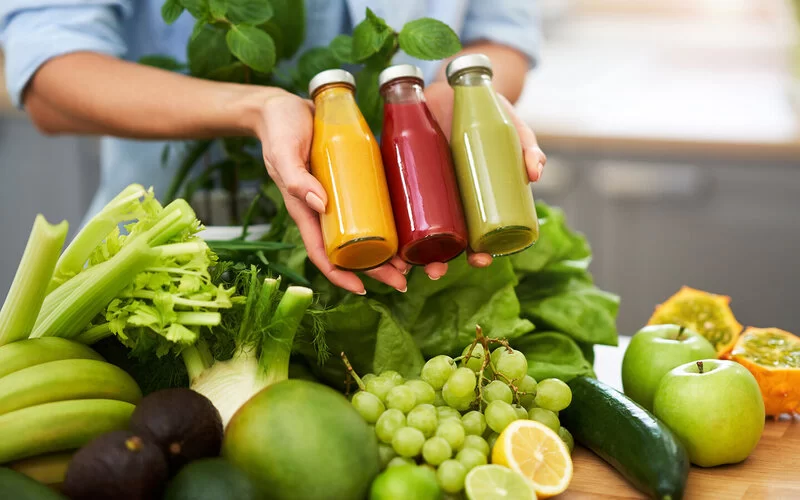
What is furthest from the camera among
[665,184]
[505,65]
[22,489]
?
[665,184]

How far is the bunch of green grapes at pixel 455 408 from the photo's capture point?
0.73 m

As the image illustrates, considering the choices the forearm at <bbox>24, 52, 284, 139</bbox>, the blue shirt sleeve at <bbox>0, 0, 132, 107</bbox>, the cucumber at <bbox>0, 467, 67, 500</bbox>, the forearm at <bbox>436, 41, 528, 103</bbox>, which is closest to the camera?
the cucumber at <bbox>0, 467, 67, 500</bbox>

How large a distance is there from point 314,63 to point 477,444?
25.1 inches

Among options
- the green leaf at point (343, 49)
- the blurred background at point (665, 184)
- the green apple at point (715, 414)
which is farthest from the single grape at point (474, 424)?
the blurred background at point (665, 184)

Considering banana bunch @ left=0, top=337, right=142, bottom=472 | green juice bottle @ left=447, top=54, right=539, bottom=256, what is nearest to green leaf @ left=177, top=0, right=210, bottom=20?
green juice bottle @ left=447, top=54, right=539, bottom=256

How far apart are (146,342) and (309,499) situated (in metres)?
0.25

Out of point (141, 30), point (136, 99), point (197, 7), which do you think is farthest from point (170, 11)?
point (141, 30)

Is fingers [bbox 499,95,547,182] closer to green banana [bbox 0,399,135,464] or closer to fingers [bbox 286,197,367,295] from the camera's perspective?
fingers [bbox 286,197,367,295]

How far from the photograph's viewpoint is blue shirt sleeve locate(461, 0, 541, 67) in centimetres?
141

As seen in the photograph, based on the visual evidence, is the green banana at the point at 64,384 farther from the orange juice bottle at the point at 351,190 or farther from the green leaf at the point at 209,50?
the green leaf at the point at 209,50

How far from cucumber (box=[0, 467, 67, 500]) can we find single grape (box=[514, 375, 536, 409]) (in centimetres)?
46

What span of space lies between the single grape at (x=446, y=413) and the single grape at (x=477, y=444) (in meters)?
0.03

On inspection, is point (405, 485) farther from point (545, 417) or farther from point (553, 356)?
point (553, 356)

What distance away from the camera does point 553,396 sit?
83 centimetres
